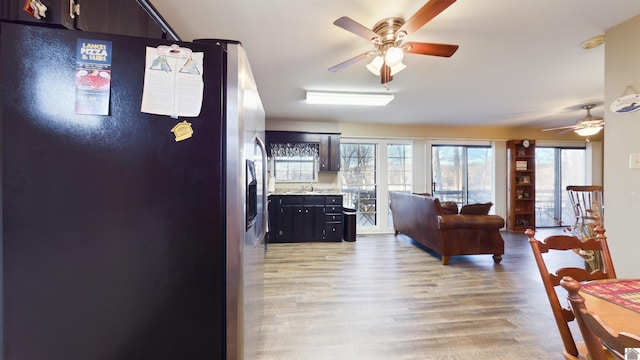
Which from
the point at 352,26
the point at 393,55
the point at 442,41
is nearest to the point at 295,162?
the point at 442,41

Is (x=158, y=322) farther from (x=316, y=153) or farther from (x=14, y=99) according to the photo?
(x=316, y=153)

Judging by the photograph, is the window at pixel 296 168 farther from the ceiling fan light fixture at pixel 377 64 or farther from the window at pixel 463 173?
the ceiling fan light fixture at pixel 377 64

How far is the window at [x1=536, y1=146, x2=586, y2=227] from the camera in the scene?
6383 mm

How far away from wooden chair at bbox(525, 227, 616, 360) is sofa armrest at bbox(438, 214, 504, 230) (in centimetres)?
228

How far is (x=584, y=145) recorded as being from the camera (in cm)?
634

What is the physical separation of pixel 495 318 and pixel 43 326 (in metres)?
2.88

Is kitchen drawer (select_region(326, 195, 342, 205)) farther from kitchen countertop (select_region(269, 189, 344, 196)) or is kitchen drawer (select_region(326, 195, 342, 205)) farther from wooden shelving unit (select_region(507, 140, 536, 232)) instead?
wooden shelving unit (select_region(507, 140, 536, 232))

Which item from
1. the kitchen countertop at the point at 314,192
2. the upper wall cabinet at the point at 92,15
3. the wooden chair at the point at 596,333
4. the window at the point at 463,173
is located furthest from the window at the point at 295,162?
the wooden chair at the point at 596,333

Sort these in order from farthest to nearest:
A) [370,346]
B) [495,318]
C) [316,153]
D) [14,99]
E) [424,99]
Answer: [316,153] → [424,99] → [495,318] → [370,346] → [14,99]

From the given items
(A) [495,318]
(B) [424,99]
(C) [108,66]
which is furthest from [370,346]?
(B) [424,99]

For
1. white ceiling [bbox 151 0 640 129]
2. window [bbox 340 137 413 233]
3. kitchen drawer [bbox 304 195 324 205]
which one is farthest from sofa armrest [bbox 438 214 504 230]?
window [bbox 340 137 413 233]

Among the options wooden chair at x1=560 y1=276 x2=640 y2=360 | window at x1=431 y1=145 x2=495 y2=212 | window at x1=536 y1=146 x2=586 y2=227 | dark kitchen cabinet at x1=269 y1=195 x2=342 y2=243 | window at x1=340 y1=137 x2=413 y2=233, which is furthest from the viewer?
window at x1=536 y1=146 x2=586 y2=227

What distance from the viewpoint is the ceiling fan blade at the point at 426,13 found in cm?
146

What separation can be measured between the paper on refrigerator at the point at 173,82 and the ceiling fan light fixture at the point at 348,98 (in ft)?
9.01
